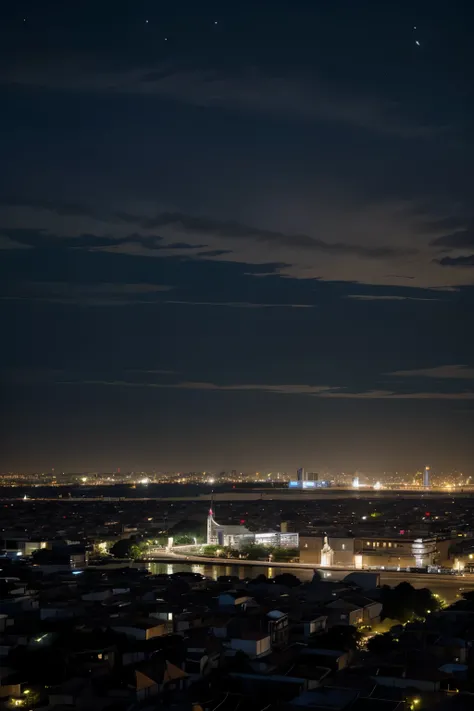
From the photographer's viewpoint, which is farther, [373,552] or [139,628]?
[373,552]

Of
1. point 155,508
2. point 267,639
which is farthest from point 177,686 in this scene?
point 155,508

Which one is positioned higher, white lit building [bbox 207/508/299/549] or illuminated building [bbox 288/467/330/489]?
illuminated building [bbox 288/467/330/489]

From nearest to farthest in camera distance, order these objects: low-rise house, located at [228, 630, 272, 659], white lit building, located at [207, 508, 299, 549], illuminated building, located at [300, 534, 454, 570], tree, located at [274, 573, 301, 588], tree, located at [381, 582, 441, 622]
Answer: low-rise house, located at [228, 630, 272, 659] < tree, located at [381, 582, 441, 622] < tree, located at [274, 573, 301, 588] < illuminated building, located at [300, 534, 454, 570] < white lit building, located at [207, 508, 299, 549]

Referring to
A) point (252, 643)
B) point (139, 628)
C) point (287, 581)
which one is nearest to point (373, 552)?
point (287, 581)

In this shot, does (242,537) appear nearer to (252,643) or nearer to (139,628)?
(139,628)

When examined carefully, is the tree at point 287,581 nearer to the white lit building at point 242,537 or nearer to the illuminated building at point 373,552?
the illuminated building at point 373,552

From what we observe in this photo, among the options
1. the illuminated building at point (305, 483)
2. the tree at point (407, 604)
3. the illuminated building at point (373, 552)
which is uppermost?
the illuminated building at point (305, 483)

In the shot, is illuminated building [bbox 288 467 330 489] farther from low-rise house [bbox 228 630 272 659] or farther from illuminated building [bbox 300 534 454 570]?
low-rise house [bbox 228 630 272 659]

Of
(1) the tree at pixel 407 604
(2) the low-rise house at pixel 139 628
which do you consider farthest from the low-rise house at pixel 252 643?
(1) the tree at pixel 407 604

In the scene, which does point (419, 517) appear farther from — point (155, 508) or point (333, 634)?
point (333, 634)

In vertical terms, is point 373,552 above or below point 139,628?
above

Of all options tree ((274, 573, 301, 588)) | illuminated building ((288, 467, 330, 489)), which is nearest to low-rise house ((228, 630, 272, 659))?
tree ((274, 573, 301, 588))

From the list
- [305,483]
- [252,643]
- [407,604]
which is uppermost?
[305,483]
